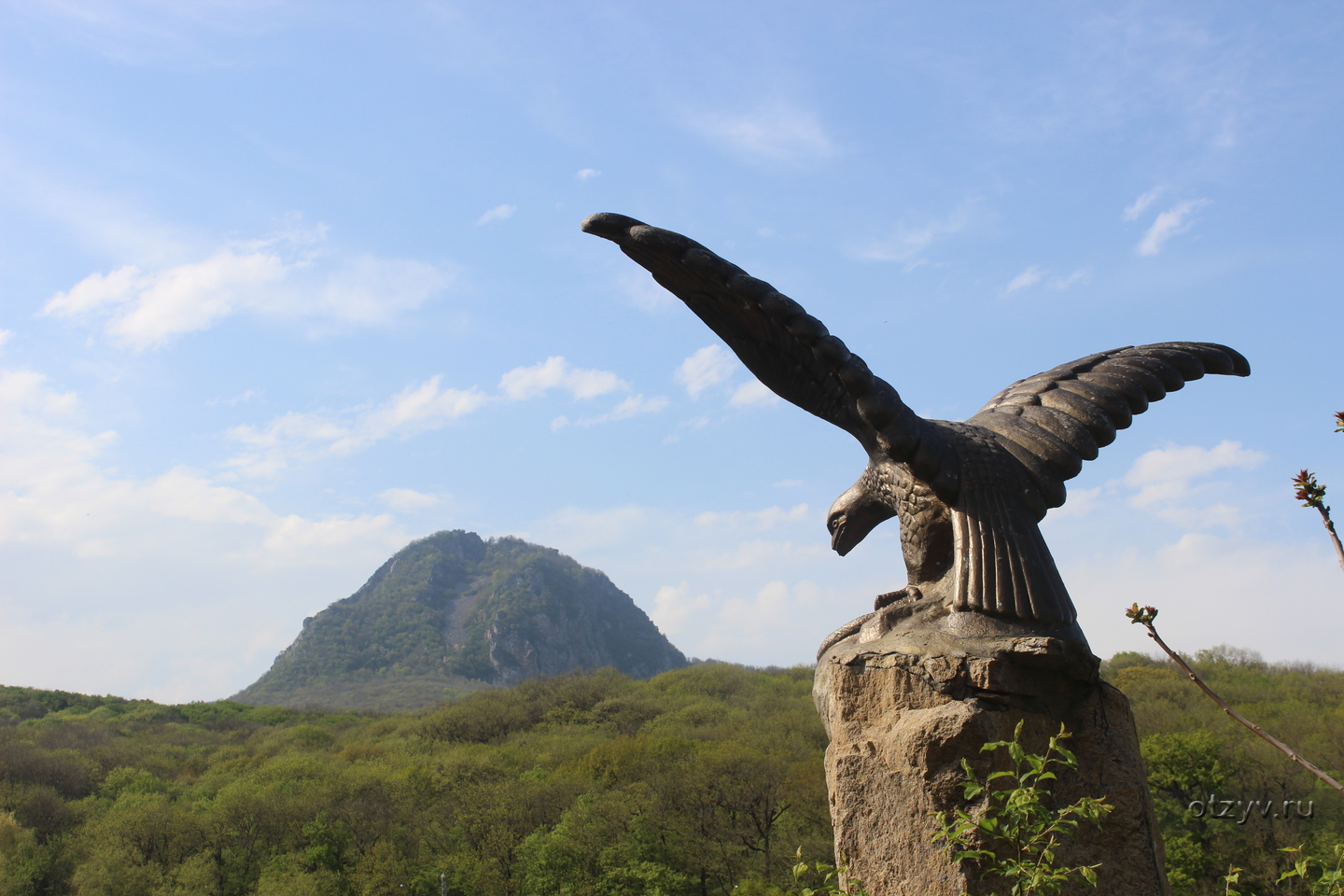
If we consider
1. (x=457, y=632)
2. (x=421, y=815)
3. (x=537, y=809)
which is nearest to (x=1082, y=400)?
(x=537, y=809)

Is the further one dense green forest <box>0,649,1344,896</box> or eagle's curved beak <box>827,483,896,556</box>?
dense green forest <box>0,649,1344,896</box>

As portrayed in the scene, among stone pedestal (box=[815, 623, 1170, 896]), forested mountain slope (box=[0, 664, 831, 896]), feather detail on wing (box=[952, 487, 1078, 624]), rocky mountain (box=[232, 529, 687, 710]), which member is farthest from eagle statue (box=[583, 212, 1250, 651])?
rocky mountain (box=[232, 529, 687, 710])

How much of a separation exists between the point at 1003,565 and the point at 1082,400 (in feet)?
3.48

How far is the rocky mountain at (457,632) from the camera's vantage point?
82.2 metres

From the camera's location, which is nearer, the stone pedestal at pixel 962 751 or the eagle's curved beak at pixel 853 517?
the stone pedestal at pixel 962 751

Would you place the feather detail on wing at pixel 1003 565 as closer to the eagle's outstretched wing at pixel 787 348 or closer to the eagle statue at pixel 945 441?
the eagle statue at pixel 945 441

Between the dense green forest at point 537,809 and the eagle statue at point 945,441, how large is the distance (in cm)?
1758

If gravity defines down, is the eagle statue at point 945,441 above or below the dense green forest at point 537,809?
above
